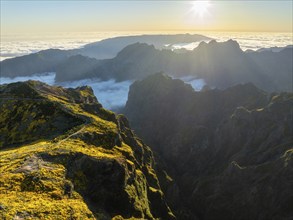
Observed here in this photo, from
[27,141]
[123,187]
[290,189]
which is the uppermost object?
[27,141]

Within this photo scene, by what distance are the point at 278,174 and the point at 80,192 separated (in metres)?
116

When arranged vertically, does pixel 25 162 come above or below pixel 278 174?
above

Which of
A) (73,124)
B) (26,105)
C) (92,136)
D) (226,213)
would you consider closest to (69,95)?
(26,105)

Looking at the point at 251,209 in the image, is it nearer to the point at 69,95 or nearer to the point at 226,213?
the point at 226,213

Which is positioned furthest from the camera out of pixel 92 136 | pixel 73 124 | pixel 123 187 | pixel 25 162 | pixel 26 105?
pixel 26 105

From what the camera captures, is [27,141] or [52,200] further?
[27,141]

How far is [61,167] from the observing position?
66.6 metres

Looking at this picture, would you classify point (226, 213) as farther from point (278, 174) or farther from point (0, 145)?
point (0, 145)

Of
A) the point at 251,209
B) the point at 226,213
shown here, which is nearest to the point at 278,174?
the point at 251,209

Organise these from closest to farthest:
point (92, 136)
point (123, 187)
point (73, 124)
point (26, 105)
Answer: point (123, 187) < point (92, 136) < point (73, 124) < point (26, 105)

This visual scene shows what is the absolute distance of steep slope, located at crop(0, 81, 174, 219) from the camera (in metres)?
55.1

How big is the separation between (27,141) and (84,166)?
2526 centimetres

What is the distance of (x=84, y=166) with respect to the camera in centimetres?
7069

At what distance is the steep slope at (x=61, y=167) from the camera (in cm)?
5509
